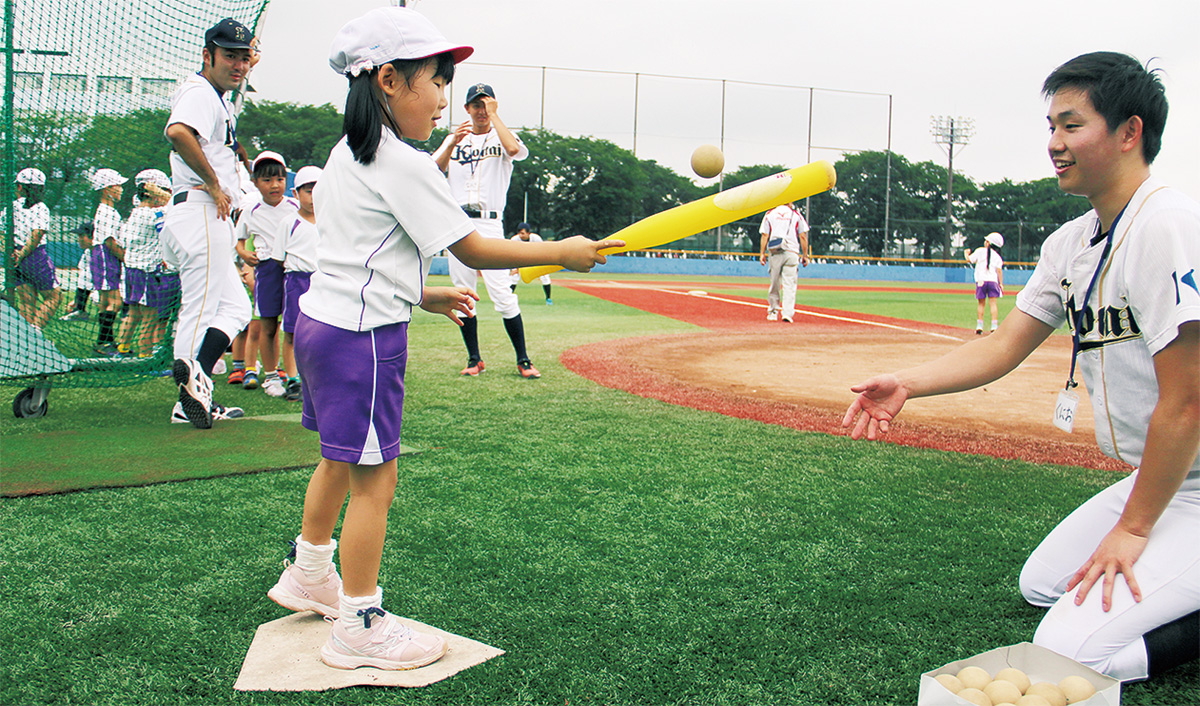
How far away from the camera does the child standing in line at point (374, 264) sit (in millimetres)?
2092

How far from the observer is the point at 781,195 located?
99.3 inches

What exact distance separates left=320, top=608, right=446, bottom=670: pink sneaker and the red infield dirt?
133 inches

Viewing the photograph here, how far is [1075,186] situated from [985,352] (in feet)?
1.97

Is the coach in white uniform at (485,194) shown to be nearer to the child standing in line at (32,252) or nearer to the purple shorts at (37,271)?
the child standing in line at (32,252)

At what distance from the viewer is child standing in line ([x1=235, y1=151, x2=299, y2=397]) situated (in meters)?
6.39

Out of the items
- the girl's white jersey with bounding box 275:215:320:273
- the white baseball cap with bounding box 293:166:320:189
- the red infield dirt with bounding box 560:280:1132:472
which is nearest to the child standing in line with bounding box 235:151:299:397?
the girl's white jersey with bounding box 275:215:320:273

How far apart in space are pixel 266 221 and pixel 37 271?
1745 millimetres

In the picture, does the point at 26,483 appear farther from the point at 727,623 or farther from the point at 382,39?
the point at 727,623

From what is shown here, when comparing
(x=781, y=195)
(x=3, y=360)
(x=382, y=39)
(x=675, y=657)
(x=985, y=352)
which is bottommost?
(x=675, y=657)

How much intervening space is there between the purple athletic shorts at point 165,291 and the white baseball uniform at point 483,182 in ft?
7.11

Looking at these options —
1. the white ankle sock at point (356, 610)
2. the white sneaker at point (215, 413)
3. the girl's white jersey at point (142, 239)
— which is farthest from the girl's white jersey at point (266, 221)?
the white ankle sock at point (356, 610)

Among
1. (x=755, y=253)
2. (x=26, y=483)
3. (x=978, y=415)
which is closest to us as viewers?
(x=26, y=483)

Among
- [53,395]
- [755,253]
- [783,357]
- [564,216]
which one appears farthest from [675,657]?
[564,216]

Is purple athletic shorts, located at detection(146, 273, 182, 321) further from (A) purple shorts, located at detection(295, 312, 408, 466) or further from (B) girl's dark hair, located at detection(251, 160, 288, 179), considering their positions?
(A) purple shorts, located at detection(295, 312, 408, 466)
